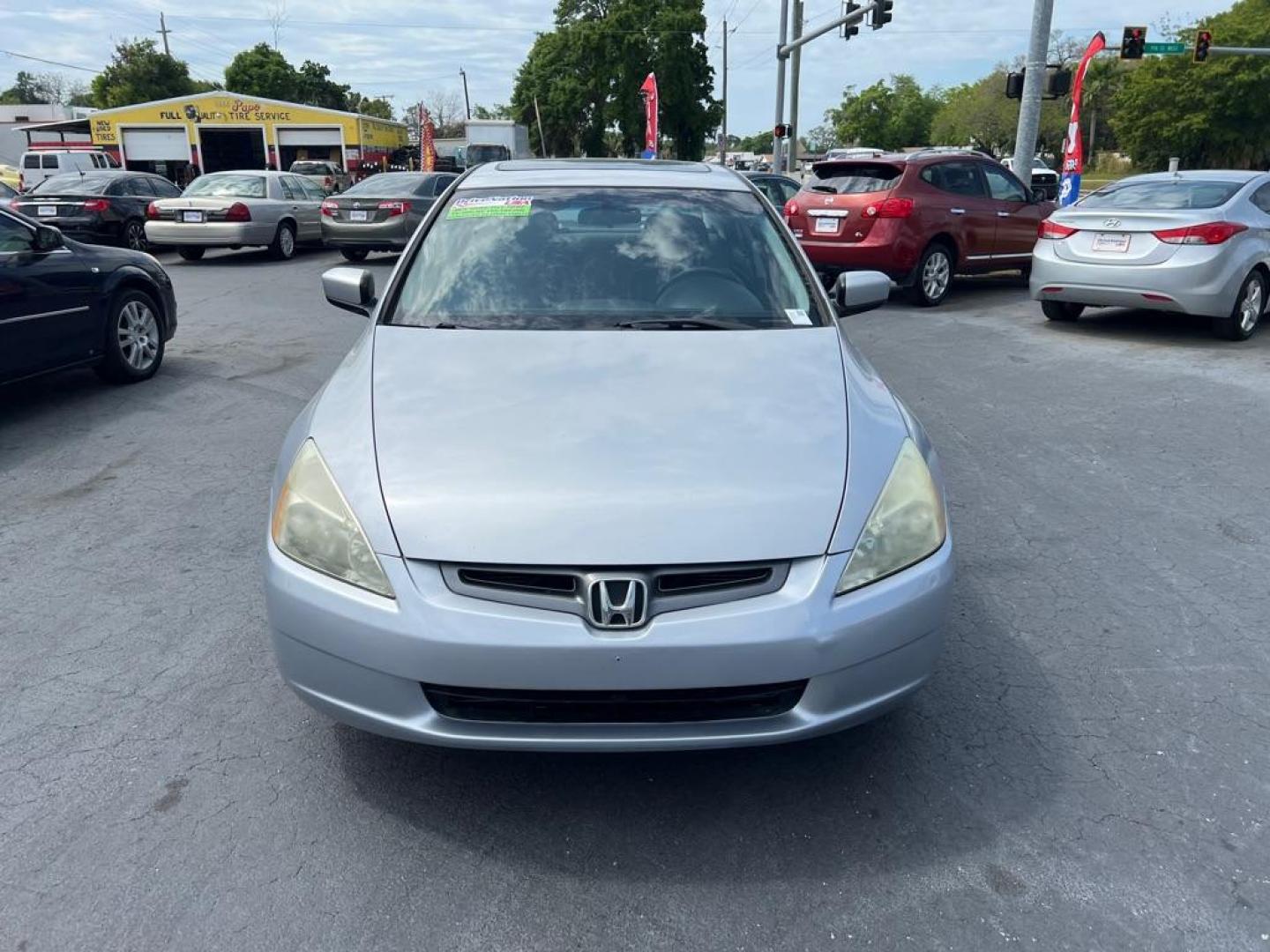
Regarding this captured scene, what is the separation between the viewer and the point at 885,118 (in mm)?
104938

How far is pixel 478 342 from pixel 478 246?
28.0 inches

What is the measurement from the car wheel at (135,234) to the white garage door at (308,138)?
35940 mm

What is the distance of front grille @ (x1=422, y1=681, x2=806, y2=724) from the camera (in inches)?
94.0

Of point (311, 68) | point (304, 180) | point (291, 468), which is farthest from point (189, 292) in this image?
point (311, 68)

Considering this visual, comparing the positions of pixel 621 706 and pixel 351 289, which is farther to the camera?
pixel 351 289

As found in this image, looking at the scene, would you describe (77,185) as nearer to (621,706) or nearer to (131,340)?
(131,340)

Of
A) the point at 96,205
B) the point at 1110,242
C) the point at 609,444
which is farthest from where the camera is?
the point at 96,205

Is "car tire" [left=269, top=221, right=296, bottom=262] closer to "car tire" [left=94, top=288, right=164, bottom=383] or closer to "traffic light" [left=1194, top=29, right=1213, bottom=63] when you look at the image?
"car tire" [left=94, top=288, right=164, bottom=383]

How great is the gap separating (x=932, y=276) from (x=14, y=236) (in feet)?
30.0

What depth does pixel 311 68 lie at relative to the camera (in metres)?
74.6

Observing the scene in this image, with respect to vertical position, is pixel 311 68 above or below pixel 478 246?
above

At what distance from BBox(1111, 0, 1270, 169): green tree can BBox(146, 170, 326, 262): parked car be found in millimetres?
49030

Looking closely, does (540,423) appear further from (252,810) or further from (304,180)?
(304,180)

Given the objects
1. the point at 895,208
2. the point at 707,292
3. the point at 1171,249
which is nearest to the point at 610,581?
the point at 707,292
